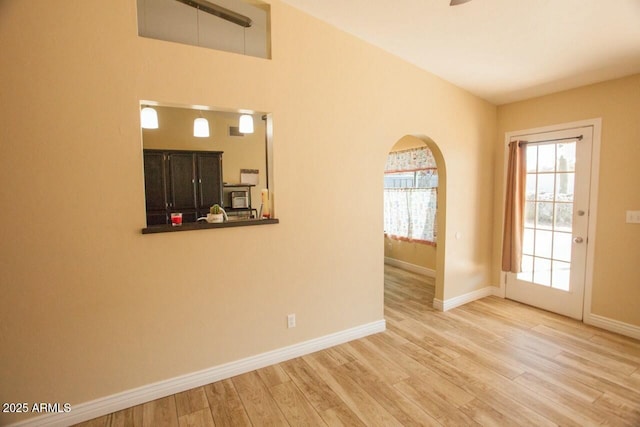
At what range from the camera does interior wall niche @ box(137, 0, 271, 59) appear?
2682 mm

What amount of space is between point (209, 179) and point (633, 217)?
5374 mm

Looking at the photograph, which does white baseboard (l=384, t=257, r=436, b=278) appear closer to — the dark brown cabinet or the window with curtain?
the window with curtain

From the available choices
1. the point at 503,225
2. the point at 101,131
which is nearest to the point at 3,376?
the point at 101,131

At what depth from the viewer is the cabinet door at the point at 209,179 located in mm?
5080

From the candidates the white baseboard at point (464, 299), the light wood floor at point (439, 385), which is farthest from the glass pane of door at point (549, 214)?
the light wood floor at point (439, 385)

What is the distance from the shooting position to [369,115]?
3.05 m

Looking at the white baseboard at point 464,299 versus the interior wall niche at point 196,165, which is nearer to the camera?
the white baseboard at point 464,299

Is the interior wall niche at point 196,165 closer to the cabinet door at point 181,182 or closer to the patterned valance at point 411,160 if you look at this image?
the cabinet door at point 181,182

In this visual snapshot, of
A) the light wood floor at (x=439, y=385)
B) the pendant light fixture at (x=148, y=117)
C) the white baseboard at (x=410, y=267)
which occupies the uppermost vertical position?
the pendant light fixture at (x=148, y=117)

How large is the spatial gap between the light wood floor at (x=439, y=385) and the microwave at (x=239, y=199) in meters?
3.69

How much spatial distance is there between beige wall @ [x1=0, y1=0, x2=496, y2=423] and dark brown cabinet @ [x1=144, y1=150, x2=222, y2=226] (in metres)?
2.87

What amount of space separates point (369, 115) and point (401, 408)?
2.49 meters

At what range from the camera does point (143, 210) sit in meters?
2.16

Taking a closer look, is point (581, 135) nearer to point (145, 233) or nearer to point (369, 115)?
point (369, 115)
